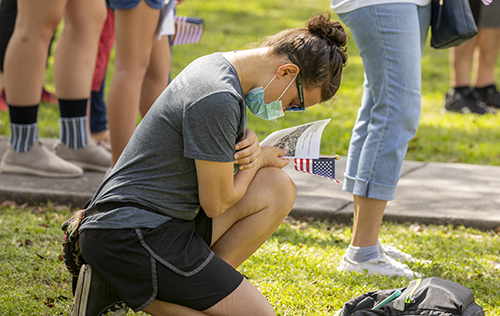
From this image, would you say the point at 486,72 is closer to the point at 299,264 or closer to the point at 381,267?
the point at 381,267

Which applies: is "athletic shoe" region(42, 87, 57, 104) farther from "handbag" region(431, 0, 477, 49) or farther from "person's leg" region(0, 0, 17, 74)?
"handbag" region(431, 0, 477, 49)

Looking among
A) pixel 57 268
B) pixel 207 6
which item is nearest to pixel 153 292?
pixel 57 268

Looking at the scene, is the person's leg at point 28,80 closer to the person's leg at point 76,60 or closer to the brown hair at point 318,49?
the person's leg at point 76,60

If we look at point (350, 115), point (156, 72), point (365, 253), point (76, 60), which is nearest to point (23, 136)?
point (76, 60)

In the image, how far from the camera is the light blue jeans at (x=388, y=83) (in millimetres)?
2523

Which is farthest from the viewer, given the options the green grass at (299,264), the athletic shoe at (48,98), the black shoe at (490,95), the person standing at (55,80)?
the black shoe at (490,95)

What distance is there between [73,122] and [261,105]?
210 cm

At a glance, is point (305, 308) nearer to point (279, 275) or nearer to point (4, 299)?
point (279, 275)

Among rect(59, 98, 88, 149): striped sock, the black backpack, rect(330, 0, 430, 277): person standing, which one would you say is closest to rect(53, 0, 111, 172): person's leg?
rect(59, 98, 88, 149): striped sock

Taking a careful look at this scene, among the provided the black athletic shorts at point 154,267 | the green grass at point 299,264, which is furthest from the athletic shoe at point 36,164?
the black athletic shorts at point 154,267

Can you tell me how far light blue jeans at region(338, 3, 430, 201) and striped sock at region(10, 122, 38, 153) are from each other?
2.12 m

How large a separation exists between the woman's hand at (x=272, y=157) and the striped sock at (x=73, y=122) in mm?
1904

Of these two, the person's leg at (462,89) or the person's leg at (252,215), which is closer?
the person's leg at (252,215)

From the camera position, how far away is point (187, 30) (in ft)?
13.7
